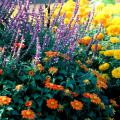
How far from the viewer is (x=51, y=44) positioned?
4527mm

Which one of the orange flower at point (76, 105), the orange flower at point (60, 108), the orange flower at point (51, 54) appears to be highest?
the orange flower at point (51, 54)

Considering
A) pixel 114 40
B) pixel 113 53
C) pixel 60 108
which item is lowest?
pixel 60 108

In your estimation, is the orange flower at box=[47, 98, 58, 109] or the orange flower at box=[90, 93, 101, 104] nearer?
the orange flower at box=[47, 98, 58, 109]

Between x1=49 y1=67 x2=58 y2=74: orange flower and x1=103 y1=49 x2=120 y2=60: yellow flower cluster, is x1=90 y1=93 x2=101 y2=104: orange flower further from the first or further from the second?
x1=103 y1=49 x2=120 y2=60: yellow flower cluster

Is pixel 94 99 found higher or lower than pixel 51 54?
lower

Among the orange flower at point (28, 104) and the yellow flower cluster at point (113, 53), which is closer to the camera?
the orange flower at point (28, 104)

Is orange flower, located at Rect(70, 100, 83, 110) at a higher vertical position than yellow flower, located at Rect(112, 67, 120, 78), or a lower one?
lower

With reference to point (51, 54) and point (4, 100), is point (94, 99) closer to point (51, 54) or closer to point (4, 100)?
point (51, 54)

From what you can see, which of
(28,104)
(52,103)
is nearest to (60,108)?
(52,103)

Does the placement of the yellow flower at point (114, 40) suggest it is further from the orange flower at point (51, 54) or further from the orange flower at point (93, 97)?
the orange flower at point (93, 97)

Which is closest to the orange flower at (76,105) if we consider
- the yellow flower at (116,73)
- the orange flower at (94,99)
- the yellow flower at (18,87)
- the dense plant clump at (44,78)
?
the dense plant clump at (44,78)

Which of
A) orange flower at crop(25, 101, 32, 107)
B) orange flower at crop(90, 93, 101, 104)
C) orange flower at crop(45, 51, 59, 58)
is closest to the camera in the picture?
orange flower at crop(25, 101, 32, 107)

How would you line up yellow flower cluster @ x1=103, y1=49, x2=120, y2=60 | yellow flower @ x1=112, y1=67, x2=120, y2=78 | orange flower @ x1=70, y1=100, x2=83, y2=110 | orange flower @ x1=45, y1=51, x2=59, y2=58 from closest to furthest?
orange flower @ x1=70, y1=100, x2=83, y2=110 → orange flower @ x1=45, y1=51, x2=59, y2=58 → yellow flower @ x1=112, y1=67, x2=120, y2=78 → yellow flower cluster @ x1=103, y1=49, x2=120, y2=60

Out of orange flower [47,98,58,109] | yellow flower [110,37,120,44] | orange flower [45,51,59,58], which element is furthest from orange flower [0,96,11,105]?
yellow flower [110,37,120,44]
